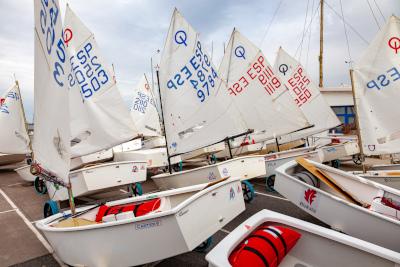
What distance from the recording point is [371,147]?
6438 millimetres

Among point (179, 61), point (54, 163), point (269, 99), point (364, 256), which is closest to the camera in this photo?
point (364, 256)

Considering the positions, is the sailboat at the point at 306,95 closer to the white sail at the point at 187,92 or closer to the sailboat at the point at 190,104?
the sailboat at the point at 190,104

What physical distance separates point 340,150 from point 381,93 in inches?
169

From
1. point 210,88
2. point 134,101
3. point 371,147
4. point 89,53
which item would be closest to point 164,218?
point 210,88

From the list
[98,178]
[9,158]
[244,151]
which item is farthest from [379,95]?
[9,158]

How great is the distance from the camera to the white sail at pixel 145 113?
51.1 ft

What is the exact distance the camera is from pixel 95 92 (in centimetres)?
739

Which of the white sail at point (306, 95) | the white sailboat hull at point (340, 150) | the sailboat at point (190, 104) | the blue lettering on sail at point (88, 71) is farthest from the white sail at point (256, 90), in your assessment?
the blue lettering on sail at point (88, 71)

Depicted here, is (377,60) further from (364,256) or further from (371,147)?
(364,256)

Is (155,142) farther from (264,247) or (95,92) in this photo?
(264,247)

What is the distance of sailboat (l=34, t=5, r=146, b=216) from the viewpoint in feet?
21.7

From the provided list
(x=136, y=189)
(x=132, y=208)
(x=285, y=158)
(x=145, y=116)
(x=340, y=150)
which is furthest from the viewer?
(x=145, y=116)

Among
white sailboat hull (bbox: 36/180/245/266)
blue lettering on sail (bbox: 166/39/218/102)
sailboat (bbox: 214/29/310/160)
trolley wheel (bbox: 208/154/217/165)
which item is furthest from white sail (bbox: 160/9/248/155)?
white sailboat hull (bbox: 36/180/245/266)

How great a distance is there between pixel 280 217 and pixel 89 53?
265 inches
